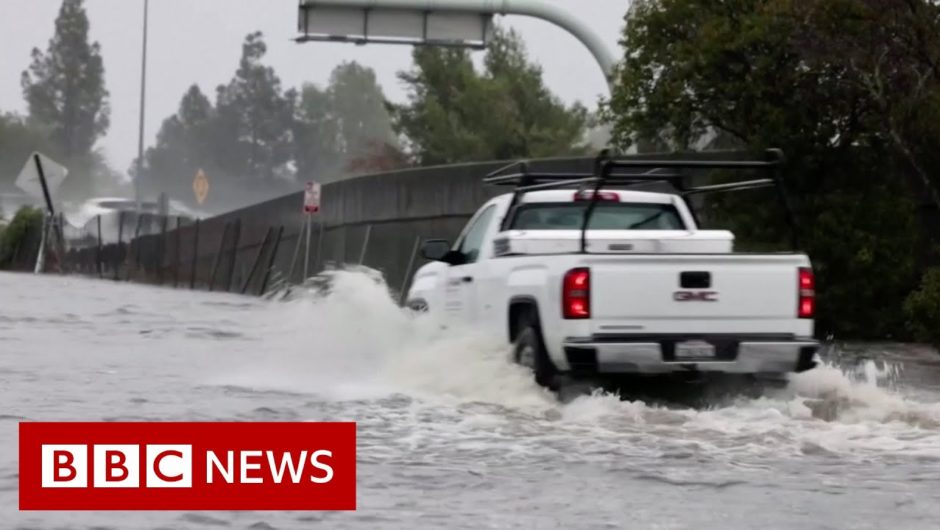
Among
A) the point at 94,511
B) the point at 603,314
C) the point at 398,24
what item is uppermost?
the point at 398,24

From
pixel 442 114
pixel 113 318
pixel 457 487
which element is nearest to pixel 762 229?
pixel 113 318

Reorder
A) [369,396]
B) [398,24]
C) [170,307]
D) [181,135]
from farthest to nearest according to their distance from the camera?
[181,135], [398,24], [170,307], [369,396]

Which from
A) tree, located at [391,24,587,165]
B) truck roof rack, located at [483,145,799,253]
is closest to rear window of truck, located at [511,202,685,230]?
truck roof rack, located at [483,145,799,253]

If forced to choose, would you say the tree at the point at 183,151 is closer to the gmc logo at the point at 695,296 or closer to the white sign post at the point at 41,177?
the white sign post at the point at 41,177

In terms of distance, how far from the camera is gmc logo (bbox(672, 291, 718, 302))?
38.2 ft

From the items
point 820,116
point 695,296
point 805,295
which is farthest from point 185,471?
point 820,116

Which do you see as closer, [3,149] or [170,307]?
[170,307]

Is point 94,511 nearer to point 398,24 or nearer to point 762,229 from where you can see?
point 762,229

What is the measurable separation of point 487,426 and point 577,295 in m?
1.09

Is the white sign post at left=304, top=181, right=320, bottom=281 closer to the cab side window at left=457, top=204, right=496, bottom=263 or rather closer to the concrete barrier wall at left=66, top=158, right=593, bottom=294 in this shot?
the concrete barrier wall at left=66, top=158, right=593, bottom=294

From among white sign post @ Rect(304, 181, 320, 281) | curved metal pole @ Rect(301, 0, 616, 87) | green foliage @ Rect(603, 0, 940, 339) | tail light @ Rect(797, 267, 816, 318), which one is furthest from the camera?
white sign post @ Rect(304, 181, 320, 281)

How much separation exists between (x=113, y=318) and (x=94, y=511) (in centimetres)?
1559

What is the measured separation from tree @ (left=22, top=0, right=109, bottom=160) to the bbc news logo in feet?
453

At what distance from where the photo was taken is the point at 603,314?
11.6m
